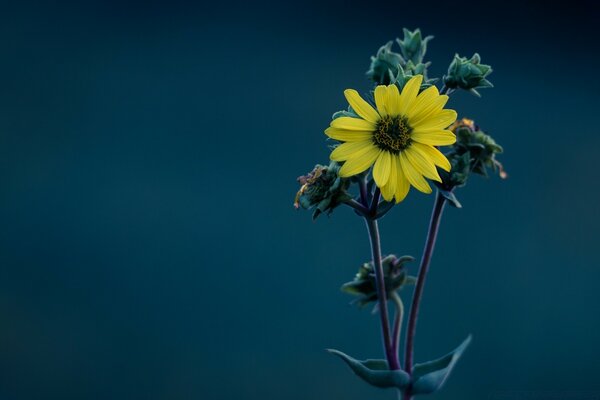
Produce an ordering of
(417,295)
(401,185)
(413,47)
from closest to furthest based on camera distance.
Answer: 1. (401,185)
2. (417,295)
3. (413,47)

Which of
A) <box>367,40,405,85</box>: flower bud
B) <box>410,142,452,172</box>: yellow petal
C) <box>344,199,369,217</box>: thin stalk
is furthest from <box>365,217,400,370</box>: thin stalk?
<box>367,40,405,85</box>: flower bud

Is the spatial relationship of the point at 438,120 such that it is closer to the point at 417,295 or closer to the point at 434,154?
the point at 434,154

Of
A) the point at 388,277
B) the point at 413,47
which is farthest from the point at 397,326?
the point at 413,47

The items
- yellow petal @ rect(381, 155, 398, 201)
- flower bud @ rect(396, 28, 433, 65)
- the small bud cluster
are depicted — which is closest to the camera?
yellow petal @ rect(381, 155, 398, 201)

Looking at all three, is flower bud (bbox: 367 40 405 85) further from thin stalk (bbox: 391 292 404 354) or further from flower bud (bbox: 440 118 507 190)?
thin stalk (bbox: 391 292 404 354)

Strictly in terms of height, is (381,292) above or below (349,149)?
below

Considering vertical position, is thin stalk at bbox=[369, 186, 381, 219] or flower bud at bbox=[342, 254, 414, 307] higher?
thin stalk at bbox=[369, 186, 381, 219]

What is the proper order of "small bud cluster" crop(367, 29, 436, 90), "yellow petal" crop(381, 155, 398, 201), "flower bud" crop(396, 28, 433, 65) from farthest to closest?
1. "flower bud" crop(396, 28, 433, 65)
2. "small bud cluster" crop(367, 29, 436, 90)
3. "yellow petal" crop(381, 155, 398, 201)
